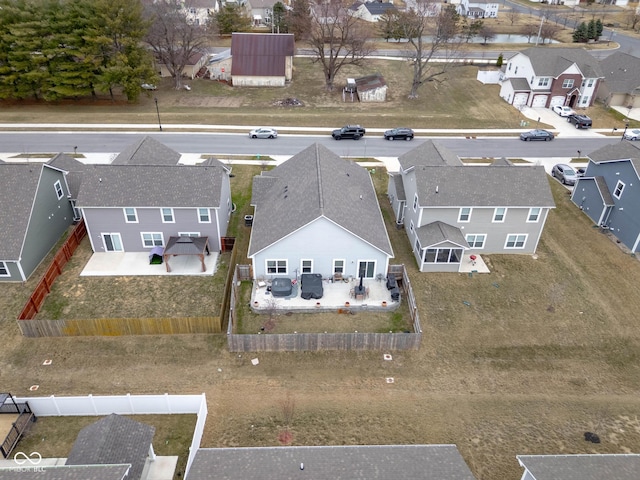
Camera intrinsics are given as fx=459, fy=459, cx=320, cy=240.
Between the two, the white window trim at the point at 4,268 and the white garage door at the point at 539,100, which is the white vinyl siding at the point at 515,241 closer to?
the white window trim at the point at 4,268

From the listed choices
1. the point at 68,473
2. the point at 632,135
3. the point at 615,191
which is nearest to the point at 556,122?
the point at 632,135

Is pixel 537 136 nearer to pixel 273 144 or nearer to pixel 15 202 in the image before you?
pixel 273 144

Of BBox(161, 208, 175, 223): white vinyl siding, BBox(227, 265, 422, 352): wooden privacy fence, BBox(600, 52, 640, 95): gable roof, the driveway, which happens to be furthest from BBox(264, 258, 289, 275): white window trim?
BBox(600, 52, 640, 95): gable roof

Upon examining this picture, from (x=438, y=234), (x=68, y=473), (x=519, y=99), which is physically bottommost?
(x=68, y=473)

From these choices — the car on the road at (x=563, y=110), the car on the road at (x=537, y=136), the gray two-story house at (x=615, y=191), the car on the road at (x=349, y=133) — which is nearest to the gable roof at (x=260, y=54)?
the car on the road at (x=349, y=133)

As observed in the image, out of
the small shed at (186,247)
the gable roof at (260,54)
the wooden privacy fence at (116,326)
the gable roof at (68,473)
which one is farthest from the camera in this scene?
the gable roof at (260,54)

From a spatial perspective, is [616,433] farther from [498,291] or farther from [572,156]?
[572,156]

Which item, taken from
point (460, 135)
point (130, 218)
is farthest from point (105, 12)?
point (460, 135)
